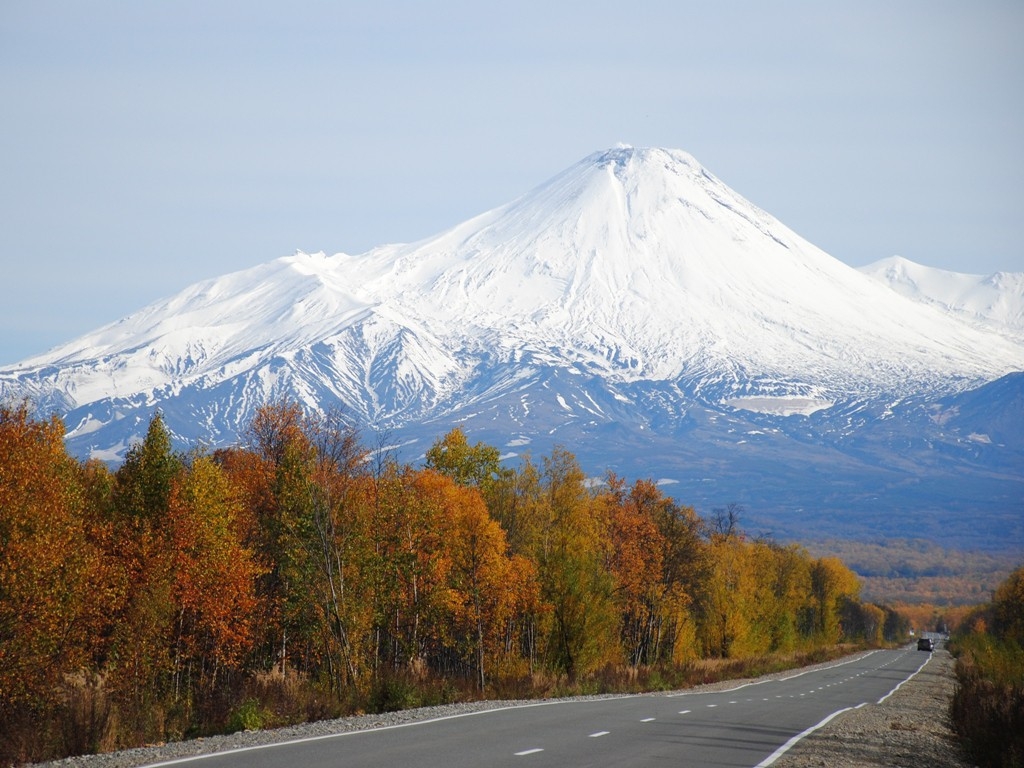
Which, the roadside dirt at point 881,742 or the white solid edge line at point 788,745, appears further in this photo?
the roadside dirt at point 881,742

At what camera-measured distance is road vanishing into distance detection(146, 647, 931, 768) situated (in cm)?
1673

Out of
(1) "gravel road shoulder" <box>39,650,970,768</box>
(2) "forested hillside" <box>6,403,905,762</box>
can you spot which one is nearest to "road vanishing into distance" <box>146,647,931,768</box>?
(1) "gravel road shoulder" <box>39,650,970,768</box>

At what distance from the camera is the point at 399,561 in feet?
150

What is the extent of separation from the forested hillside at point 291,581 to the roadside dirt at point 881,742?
9125 millimetres

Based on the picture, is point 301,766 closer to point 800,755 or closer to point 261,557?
point 800,755

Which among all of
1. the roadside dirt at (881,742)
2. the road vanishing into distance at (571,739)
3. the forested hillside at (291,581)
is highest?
the forested hillside at (291,581)

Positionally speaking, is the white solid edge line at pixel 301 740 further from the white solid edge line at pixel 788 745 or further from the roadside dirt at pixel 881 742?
the roadside dirt at pixel 881 742

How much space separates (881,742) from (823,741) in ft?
4.97

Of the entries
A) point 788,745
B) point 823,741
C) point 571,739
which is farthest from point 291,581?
point 788,745

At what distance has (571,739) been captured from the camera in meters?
20.1

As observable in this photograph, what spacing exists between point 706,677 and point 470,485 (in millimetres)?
15194

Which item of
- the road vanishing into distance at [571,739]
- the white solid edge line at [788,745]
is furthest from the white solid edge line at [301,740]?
the white solid edge line at [788,745]

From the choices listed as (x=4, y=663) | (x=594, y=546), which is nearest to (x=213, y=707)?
(x=4, y=663)

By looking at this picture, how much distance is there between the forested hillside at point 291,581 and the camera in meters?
27.1
